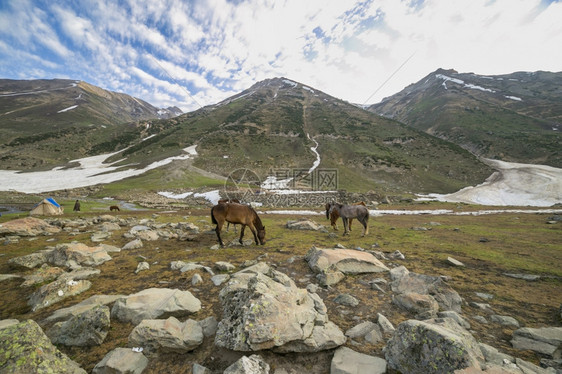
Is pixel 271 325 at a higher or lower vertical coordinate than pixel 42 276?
higher

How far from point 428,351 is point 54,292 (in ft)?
31.1

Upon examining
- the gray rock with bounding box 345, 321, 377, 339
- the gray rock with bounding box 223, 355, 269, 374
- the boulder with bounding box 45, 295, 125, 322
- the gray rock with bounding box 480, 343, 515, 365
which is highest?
the gray rock with bounding box 223, 355, 269, 374

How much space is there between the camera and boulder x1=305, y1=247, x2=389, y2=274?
27.7 feet

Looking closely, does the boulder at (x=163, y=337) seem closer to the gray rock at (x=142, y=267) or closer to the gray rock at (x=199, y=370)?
the gray rock at (x=199, y=370)

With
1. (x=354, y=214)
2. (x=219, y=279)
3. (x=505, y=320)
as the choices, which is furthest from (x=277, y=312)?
(x=354, y=214)

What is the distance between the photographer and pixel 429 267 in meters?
9.71

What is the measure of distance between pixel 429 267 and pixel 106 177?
300ft

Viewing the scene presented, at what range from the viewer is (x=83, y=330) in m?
4.52

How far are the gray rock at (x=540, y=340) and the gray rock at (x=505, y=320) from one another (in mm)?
580

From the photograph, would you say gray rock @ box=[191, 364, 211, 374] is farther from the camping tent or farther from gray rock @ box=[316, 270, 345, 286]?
the camping tent

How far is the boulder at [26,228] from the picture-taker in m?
14.7

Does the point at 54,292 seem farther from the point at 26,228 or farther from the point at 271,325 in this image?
the point at 26,228

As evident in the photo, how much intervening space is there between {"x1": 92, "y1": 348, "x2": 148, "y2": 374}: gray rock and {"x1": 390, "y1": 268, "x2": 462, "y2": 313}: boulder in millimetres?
6997

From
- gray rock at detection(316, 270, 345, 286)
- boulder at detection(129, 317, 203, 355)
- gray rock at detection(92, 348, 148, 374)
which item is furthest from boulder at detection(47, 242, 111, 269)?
gray rock at detection(316, 270, 345, 286)
